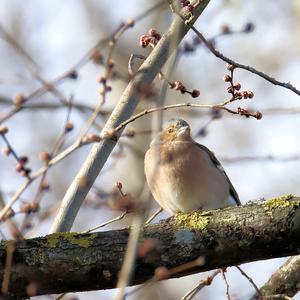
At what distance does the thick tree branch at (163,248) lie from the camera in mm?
4191

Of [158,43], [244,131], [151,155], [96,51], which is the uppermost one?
[244,131]

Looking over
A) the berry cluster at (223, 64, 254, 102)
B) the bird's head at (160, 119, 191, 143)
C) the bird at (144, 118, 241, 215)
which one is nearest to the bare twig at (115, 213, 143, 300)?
the berry cluster at (223, 64, 254, 102)

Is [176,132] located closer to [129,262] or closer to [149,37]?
[149,37]

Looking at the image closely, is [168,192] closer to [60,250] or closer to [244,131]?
[60,250]

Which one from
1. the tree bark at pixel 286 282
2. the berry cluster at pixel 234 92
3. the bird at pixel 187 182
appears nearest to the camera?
the berry cluster at pixel 234 92

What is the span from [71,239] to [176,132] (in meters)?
2.33

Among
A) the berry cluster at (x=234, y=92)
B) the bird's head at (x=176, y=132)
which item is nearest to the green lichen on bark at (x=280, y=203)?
the berry cluster at (x=234, y=92)

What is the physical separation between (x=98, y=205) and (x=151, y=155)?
3066mm

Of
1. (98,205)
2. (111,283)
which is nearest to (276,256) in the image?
(111,283)

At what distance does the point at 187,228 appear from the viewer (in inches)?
172

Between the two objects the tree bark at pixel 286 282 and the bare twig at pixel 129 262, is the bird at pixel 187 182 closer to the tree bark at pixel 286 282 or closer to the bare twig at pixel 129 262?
the tree bark at pixel 286 282

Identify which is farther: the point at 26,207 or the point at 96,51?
the point at 96,51

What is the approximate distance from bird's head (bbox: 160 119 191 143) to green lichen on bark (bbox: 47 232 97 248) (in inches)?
86.0

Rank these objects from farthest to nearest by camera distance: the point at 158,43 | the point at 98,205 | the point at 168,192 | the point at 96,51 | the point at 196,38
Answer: the point at 168,192, the point at 158,43, the point at 196,38, the point at 96,51, the point at 98,205
